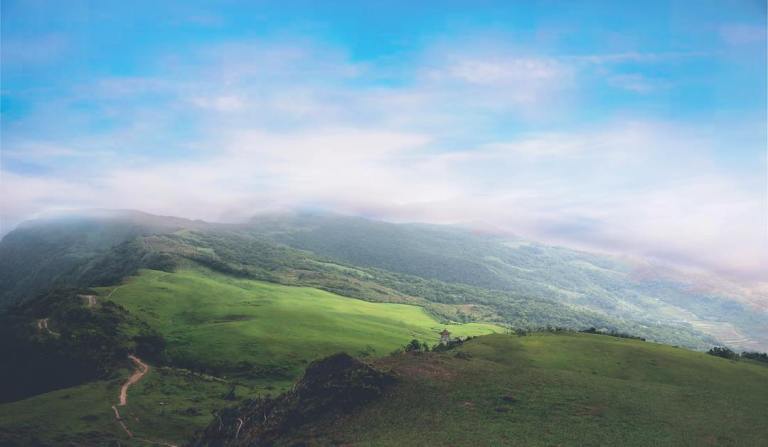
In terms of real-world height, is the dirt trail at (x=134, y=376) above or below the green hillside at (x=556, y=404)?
below

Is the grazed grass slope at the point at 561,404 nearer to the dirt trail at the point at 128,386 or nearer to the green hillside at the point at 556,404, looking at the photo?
the green hillside at the point at 556,404

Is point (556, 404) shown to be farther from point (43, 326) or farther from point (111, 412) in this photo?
point (43, 326)

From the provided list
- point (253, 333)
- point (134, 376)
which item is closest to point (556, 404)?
point (134, 376)

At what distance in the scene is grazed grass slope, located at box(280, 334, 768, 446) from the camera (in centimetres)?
5884

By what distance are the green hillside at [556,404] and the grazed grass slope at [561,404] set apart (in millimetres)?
141

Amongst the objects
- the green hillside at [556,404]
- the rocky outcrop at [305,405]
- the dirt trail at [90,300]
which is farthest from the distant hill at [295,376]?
the dirt trail at [90,300]

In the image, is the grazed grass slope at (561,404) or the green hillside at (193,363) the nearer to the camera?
the grazed grass slope at (561,404)

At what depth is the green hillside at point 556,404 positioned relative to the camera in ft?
Answer: 193

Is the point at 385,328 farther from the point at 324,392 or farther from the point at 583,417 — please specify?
the point at 583,417

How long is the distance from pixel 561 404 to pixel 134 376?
10424cm

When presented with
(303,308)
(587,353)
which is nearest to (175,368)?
(303,308)

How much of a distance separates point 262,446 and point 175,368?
251ft

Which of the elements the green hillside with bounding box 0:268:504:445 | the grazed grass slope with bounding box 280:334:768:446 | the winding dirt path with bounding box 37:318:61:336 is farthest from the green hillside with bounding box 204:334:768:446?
the winding dirt path with bounding box 37:318:61:336

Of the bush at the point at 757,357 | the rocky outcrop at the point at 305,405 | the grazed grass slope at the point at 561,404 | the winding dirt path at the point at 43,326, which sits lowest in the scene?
the winding dirt path at the point at 43,326
